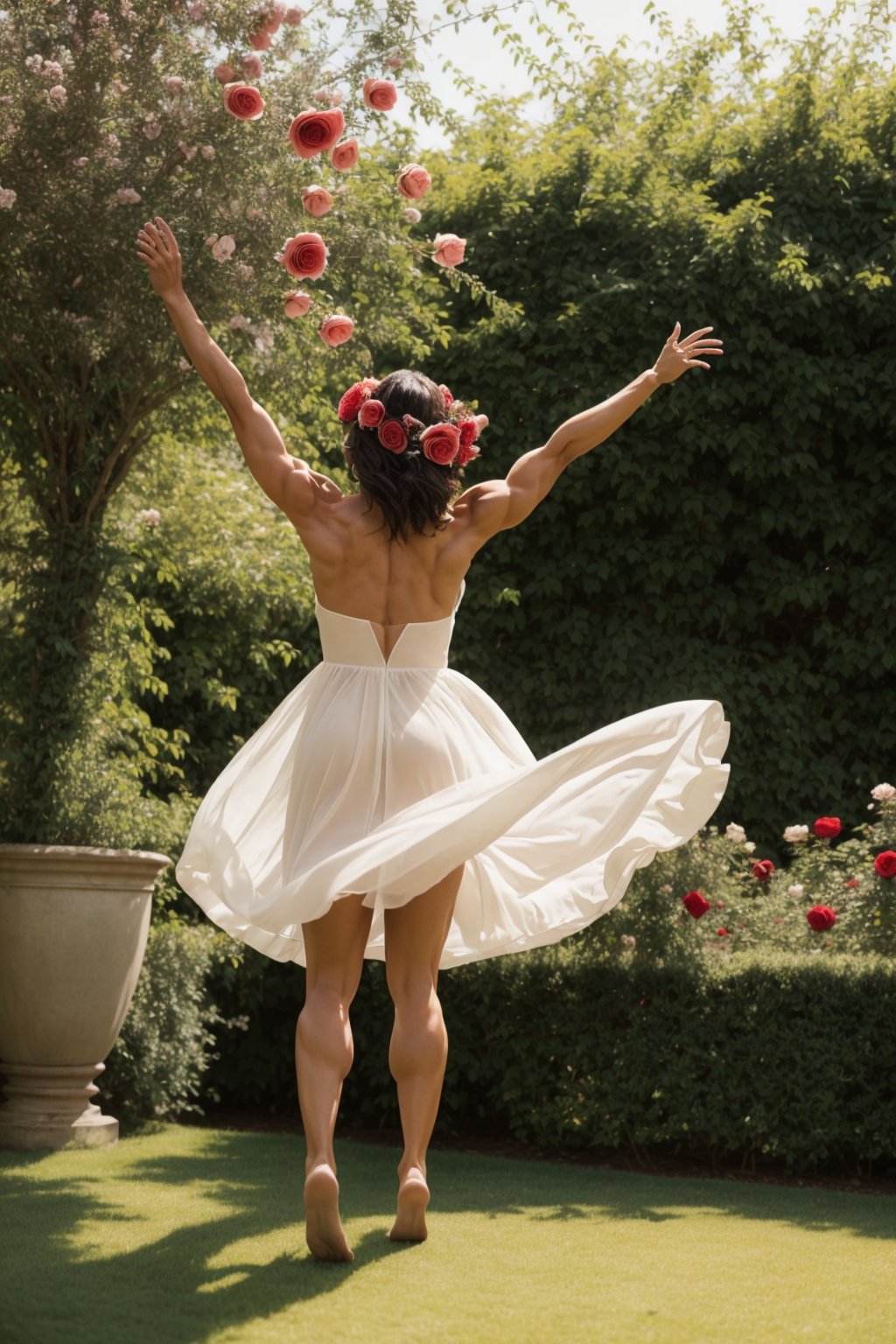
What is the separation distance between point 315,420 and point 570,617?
182 cm

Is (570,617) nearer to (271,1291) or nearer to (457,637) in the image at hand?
(457,637)

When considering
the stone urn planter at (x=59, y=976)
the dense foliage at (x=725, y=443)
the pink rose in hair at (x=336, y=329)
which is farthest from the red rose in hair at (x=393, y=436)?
the dense foliage at (x=725, y=443)

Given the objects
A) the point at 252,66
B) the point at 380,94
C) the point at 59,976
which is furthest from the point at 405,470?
the point at 59,976

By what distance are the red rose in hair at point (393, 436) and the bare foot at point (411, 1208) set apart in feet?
5.62

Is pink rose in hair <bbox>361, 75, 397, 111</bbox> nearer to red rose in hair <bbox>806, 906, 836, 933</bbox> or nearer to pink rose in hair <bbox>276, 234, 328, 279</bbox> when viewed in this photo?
pink rose in hair <bbox>276, 234, 328, 279</bbox>

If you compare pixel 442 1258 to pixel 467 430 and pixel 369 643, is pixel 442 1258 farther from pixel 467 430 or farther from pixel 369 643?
pixel 467 430

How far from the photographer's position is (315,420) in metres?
6.93

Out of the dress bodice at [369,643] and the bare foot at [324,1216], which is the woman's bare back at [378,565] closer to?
the dress bodice at [369,643]

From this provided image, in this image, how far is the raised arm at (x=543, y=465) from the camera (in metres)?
3.74

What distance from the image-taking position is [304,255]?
164 inches

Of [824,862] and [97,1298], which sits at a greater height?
[824,862]

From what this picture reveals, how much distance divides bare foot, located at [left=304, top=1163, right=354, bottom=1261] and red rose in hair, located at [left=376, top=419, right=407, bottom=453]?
1690mm

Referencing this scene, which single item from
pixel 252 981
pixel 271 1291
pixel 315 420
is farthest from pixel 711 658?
pixel 271 1291

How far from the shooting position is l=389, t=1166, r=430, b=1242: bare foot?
3314 mm
